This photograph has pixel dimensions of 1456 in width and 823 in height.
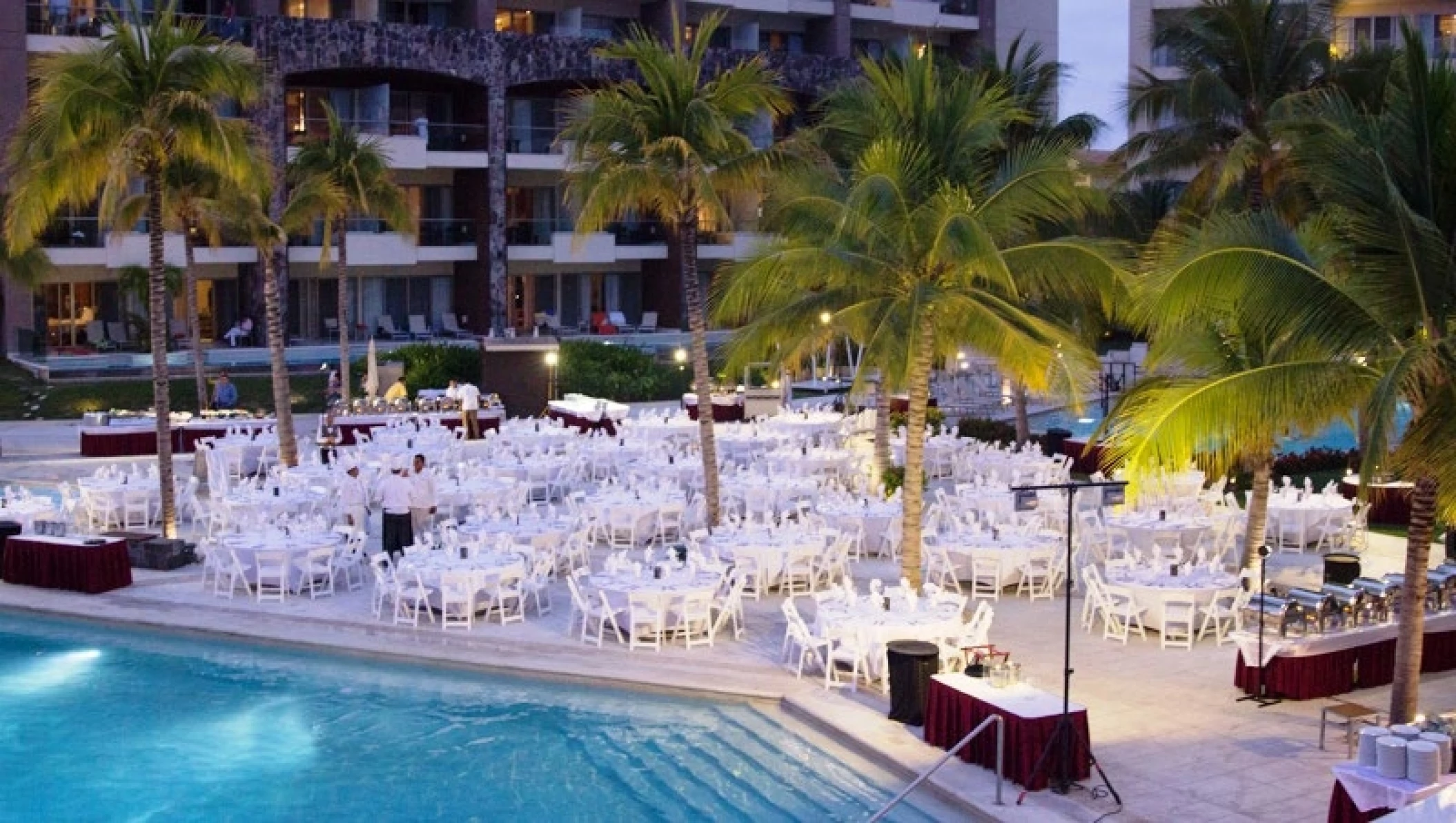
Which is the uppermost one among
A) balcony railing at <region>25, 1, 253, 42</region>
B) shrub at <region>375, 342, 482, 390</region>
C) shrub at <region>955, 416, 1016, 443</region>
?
balcony railing at <region>25, 1, 253, 42</region>

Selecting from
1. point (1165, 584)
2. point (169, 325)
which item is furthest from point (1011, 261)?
point (169, 325)

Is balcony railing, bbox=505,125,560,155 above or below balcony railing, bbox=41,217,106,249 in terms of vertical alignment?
above

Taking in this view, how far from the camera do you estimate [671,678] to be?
17562 mm

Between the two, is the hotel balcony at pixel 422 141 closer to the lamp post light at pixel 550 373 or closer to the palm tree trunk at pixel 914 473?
the lamp post light at pixel 550 373

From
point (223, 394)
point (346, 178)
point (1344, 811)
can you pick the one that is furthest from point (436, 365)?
point (1344, 811)

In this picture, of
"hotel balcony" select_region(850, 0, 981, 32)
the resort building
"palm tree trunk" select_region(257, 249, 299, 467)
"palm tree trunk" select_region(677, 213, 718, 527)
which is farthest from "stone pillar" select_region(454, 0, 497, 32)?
"palm tree trunk" select_region(677, 213, 718, 527)

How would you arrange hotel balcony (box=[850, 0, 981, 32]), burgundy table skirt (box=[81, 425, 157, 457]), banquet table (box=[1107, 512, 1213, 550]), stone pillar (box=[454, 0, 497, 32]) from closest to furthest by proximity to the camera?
banquet table (box=[1107, 512, 1213, 550]) < burgundy table skirt (box=[81, 425, 157, 457]) < stone pillar (box=[454, 0, 497, 32]) < hotel balcony (box=[850, 0, 981, 32])

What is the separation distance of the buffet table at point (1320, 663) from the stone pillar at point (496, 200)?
39785mm

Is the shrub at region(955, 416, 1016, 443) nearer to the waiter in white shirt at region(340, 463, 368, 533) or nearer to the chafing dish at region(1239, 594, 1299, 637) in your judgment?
the waiter in white shirt at region(340, 463, 368, 533)

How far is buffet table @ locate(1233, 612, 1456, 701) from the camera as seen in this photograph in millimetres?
16344

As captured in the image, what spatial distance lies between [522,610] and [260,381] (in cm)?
2613

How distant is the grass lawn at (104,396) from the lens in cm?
4022

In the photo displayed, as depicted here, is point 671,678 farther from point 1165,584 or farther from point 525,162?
point 525,162

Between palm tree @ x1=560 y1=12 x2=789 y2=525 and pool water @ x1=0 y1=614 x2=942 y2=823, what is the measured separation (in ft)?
22.7
